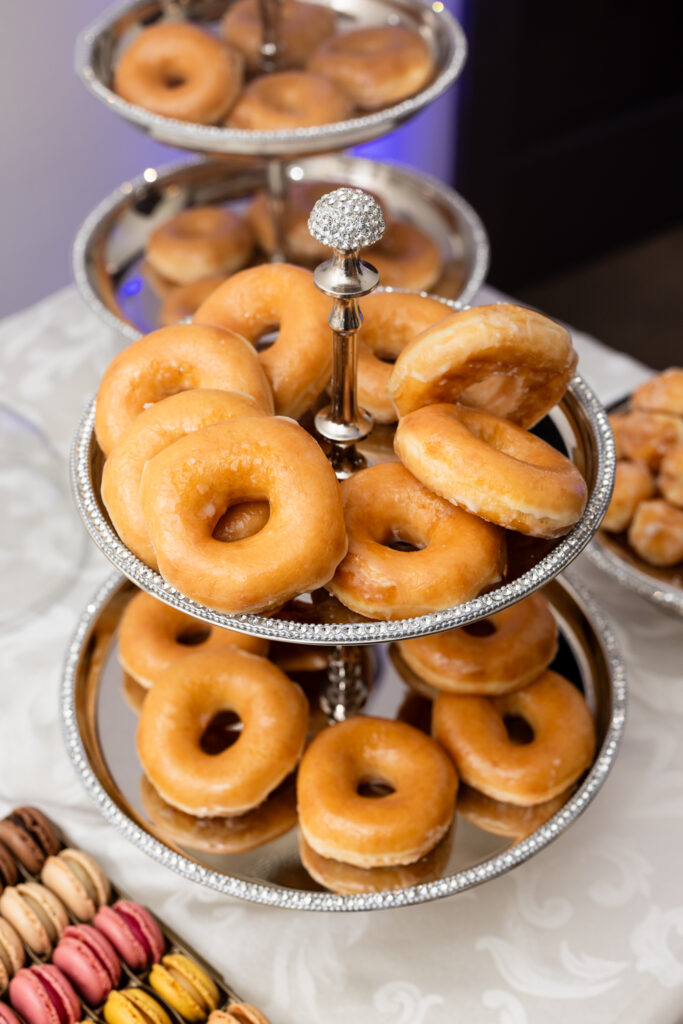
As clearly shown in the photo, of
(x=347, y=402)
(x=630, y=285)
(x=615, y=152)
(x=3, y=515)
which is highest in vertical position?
(x=347, y=402)

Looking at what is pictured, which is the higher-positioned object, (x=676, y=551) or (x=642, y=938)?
(x=676, y=551)

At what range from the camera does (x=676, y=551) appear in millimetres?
1115

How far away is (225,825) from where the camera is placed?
869mm

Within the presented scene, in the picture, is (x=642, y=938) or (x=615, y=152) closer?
(x=642, y=938)

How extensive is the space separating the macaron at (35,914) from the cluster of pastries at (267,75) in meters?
0.81

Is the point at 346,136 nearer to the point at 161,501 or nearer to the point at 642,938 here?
the point at 161,501

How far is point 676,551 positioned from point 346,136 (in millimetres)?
552

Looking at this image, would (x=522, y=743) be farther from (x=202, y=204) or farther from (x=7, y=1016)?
(x=202, y=204)

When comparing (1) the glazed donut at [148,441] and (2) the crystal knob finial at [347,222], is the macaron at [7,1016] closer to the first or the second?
(1) the glazed donut at [148,441]

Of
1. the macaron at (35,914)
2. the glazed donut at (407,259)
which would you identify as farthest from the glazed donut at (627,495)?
the macaron at (35,914)

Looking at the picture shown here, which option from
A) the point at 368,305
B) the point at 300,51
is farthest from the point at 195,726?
the point at 300,51

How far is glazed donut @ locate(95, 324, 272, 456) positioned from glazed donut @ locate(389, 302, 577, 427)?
112 mm

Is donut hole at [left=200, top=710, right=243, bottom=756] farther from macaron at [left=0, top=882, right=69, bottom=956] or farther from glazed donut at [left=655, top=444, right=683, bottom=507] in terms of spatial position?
glazed donut at [left=655, top=444, right=683, bottom=507]

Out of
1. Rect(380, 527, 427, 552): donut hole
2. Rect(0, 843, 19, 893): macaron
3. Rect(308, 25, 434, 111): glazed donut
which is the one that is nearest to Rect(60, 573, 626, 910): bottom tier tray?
Rect(0, 843, 19, 893): macaron
